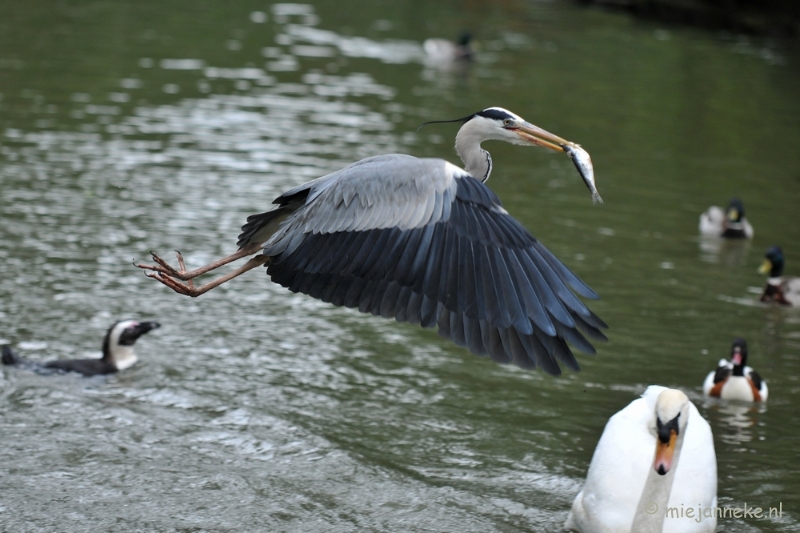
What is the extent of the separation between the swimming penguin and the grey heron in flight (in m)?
2.76

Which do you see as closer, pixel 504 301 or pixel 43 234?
pixel 504 301

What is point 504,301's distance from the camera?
4.98 m

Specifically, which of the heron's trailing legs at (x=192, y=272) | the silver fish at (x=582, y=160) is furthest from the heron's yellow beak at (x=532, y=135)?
the heron's trailing legs at (x=192, y=272)

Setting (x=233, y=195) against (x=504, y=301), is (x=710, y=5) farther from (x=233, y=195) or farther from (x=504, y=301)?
(x=504, y=301)

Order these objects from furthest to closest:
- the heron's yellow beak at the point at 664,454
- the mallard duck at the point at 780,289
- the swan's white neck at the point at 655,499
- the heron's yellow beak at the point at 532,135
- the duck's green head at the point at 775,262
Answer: the duck's green head at the point at 775,262 → the mallard duck at the point at 780,289 → the heron's yellow beak at the point at 532,135 → the swan's white neck at the point at 655,499 → the heron's yellow beak at the point at 664,454

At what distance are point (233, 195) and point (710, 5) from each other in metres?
26.9

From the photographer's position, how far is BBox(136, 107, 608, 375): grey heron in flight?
16.1 feet

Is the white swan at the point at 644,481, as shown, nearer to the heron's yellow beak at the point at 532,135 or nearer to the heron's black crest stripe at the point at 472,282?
the heron's black crest stripe at the point at 472,282

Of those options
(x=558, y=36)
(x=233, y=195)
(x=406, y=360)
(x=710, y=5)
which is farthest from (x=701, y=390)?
(x=710, y=5)

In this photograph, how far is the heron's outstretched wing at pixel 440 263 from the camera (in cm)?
489

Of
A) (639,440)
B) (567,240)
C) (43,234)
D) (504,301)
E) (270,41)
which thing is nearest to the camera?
(504,301)

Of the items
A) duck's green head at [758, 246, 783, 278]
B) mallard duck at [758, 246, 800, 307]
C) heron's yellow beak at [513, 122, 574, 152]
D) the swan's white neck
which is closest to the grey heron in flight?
heron's yellow beak at [513, 122, 574, 152]

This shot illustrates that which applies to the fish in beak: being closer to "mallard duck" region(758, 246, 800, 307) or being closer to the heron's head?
the heron's head

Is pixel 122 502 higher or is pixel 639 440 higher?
pixel 639 440
